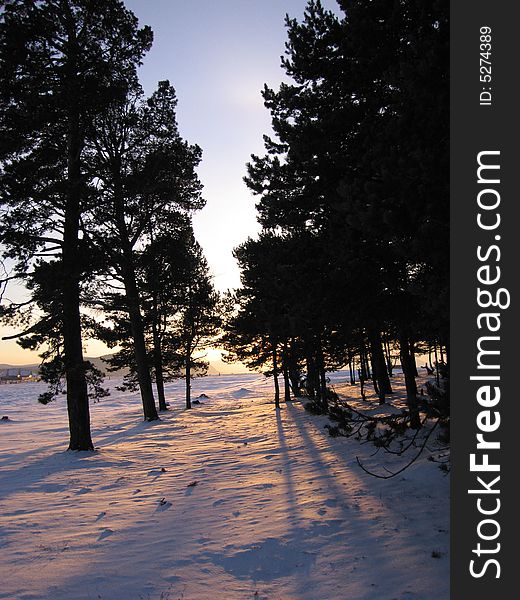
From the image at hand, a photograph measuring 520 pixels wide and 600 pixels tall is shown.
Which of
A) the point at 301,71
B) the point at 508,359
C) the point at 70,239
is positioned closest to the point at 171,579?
the point at 508,359

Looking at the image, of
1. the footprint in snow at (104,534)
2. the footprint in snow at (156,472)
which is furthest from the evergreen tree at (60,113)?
the footprint in snow at (104,534)

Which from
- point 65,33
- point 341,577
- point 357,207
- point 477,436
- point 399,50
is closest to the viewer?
point 477,436

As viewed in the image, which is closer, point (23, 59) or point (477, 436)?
point (477, 436)

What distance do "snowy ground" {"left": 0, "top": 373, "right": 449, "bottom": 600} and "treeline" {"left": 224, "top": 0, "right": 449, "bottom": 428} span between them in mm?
1603

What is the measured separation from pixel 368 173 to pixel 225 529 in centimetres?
595

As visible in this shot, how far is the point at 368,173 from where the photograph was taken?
6.75 metres

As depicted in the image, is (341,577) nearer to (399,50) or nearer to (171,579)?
(171,579)

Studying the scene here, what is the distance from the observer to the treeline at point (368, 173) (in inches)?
185

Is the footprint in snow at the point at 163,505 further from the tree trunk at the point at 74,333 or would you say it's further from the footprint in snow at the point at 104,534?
the tree trunk at the point at 74,333

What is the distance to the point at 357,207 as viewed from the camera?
16.8 ft

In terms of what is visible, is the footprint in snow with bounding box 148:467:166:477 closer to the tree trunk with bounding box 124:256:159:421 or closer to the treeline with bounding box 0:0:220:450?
the treeline with bounding box 0:0:220:450

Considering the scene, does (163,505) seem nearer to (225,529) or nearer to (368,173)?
(225,529)

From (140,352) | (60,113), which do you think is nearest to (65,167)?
(60,113)

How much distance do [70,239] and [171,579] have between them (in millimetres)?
10048
